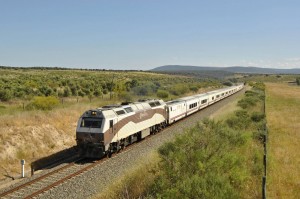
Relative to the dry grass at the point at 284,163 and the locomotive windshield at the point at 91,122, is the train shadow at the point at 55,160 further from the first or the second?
the dry grass at the point at 284,163

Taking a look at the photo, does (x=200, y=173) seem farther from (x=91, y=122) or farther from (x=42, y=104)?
(x=42, y=104)

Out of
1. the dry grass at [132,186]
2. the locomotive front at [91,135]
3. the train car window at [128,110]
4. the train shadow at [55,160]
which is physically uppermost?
the train car window at [128,110]

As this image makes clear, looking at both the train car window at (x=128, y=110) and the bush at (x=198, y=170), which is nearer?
the bush at (x=198, y=170)

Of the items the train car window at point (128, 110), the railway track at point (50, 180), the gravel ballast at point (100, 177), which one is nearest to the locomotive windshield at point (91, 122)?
the railway track at point (50, 180)

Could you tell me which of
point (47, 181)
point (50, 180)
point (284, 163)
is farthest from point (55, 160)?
point (284, 163)

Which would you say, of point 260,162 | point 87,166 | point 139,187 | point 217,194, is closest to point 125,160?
point 87,166

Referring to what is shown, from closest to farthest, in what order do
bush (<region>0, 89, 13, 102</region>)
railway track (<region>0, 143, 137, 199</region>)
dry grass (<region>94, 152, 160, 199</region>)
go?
1. dry grass (<region>94, 152, 160, 199</region>)
2. railway track (<region>0, 143, 137, 199</region>)
3. bush (<region>0, 89, 13, 102</region>)

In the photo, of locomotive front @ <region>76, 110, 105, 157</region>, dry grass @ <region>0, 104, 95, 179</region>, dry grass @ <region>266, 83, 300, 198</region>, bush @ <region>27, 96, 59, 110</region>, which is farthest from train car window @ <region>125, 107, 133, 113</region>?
bush @ <region>27, 96, 59, 110</region>

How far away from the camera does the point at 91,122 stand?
22.7 m

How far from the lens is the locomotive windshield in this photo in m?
22.4

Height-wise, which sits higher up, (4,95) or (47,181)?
(4,95)

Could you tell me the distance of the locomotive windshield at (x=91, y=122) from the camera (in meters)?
22.4

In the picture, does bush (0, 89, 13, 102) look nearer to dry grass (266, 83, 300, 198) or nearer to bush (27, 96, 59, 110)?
bush (27, 96, 59, 110)

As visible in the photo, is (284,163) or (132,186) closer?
(132,186)
